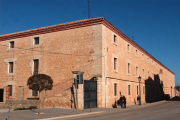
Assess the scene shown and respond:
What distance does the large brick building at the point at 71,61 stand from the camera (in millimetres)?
23328

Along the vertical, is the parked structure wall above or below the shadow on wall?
above

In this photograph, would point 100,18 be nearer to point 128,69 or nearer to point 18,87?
point 128,69

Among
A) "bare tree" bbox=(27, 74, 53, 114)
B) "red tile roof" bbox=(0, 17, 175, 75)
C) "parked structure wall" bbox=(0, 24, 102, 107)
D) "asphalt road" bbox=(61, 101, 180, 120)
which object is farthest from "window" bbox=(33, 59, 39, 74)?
"asphalt road" bbox=(61, 101, 180, 120)

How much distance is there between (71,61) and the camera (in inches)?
984

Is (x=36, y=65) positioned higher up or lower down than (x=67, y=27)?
lower down

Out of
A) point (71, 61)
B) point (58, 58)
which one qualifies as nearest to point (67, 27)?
point (58, 58)

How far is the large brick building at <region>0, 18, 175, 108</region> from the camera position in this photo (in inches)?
918

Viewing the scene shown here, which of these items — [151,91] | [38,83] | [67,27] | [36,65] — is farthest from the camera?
[151,91]

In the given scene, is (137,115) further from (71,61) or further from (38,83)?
(71,61)

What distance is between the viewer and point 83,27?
24.9 m

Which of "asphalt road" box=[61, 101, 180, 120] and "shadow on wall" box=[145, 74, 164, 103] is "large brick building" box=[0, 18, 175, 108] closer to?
"asphalt road" box=[61, 101, 180, 120]

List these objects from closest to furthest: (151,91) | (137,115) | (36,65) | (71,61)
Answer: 1. (137,115)
2. (71,61)
3. (36,65)
4. (151,91)

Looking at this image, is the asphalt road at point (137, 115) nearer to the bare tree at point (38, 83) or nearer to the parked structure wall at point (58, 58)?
the bare tree at point (38, 83)

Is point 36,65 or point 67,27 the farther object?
point 36,65
